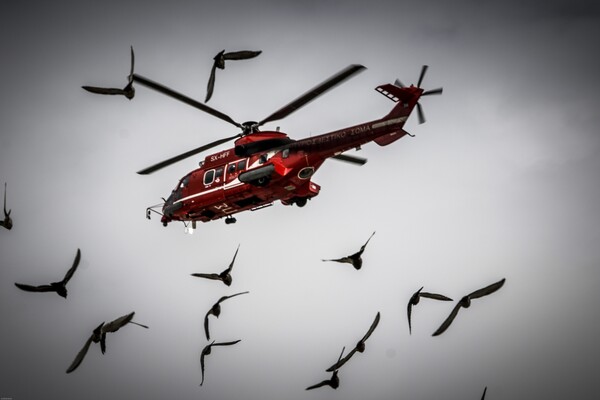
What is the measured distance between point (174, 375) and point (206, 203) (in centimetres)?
4236

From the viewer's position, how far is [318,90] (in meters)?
33.4

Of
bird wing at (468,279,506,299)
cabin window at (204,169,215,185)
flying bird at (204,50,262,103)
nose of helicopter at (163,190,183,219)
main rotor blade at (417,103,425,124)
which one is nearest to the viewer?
bird wing at (468,279,506,299)

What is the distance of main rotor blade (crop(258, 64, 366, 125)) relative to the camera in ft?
104

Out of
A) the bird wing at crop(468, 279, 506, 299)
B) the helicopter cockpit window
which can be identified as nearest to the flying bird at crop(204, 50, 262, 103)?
the helicopter cockpit window

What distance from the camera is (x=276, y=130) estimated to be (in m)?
41.0

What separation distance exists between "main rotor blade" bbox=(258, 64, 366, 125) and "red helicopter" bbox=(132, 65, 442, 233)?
0.05 meters

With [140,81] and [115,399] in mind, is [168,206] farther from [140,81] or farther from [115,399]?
[115,399]

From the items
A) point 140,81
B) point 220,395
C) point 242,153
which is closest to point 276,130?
point 242,153

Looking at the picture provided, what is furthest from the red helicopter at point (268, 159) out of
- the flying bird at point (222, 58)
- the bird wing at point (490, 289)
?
the bird wing at point (490, 289)

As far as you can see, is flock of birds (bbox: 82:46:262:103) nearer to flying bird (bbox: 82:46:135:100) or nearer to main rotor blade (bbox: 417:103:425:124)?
flying bird (bbox: 82:46:135:100)

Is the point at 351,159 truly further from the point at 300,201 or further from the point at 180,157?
the point at 180,157

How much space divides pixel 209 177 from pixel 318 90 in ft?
40.1

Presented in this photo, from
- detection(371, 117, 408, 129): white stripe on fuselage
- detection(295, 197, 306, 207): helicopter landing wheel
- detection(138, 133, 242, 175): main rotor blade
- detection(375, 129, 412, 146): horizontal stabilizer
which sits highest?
detection(371, 117, 408, 129): white stripe on fuselage

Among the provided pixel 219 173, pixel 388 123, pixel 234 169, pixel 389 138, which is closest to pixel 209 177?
pixel 219 173
